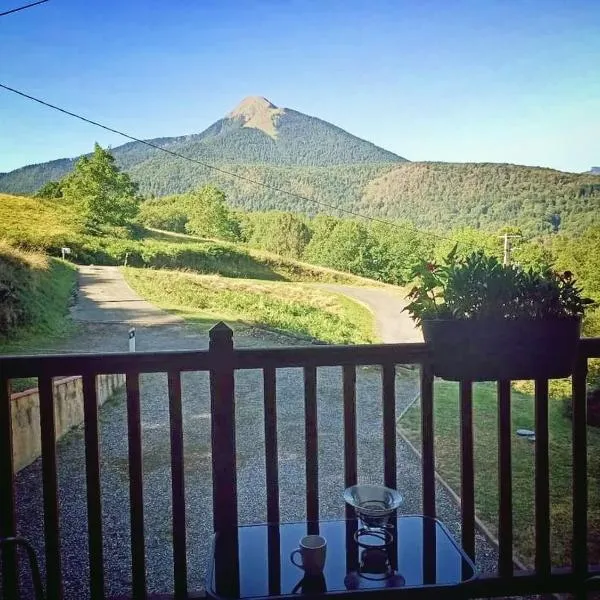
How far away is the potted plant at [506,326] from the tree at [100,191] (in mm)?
4065

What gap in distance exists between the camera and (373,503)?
1007mm

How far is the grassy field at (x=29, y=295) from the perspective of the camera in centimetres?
432

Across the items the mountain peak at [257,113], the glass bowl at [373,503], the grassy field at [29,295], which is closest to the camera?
the glass bowl at [373,503]

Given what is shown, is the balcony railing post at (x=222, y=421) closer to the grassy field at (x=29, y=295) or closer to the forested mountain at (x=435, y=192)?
the grassy field at (x=29, y=295)

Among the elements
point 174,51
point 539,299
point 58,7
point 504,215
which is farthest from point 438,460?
point 58,7

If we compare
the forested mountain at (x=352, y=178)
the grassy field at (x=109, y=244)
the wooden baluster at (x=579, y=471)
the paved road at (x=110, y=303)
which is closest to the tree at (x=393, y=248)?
the forested mountain at (x=352, y=178)

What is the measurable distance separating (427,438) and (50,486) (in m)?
Answer: 0.84

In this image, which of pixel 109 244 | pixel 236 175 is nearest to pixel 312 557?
pixel 109 244

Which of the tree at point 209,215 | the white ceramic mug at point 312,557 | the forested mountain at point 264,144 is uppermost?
the forested mountain at point 264,144

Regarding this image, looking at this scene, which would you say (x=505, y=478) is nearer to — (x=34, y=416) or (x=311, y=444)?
(x=311, y=444)

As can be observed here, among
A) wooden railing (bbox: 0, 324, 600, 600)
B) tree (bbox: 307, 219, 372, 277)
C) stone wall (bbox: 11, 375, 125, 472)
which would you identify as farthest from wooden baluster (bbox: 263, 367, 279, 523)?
tree (bbox: 307, 219, 372, 277)

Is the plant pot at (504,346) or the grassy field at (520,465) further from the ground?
the plant pot at (504,346)

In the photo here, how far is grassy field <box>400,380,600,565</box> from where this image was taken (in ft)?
7.88

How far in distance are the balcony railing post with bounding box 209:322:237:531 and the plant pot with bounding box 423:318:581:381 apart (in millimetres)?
458
